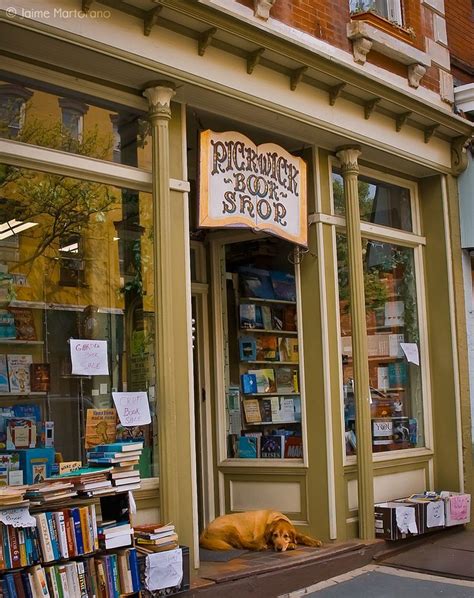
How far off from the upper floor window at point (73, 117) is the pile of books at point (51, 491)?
2635 millimetres

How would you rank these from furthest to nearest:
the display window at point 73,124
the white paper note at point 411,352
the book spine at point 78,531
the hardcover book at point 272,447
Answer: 1. the white paper note at point 411,352
2. the hardcover book at point 272,447
3. the display window at point 73,124
4. the book spine at point 78,531

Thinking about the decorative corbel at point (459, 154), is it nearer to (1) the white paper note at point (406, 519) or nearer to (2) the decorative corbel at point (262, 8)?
(2) the decorative corbel at point (262, 8)

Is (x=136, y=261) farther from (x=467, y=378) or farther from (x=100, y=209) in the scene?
(x=467, y=378)

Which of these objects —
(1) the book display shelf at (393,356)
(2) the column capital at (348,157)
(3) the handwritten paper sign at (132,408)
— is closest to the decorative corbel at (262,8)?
(2) the column capital at (348,157)

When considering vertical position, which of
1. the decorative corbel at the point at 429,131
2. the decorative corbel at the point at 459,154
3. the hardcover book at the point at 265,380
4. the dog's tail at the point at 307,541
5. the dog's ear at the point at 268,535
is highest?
the decorative corbel at the point at 429,131

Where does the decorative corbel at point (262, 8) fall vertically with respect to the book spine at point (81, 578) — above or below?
above

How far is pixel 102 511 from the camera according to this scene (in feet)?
17.8

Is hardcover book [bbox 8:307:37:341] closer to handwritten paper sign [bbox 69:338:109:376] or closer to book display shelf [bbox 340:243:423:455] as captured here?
handwritten paper sign [bbox 69:338:109:376]

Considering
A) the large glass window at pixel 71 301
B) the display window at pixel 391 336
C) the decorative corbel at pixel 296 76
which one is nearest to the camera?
the large glass window at pixel 71 301

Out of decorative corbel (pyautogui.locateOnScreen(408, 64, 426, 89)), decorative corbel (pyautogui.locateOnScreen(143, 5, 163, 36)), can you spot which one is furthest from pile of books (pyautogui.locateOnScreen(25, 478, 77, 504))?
decorative corbel (pyautogui.locateOnScreen(408, 64, 426, 89))

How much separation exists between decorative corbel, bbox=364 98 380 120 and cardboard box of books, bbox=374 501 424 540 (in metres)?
3.94

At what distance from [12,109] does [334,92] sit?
3230 mm

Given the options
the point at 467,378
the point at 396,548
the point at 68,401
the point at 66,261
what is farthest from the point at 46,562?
the point at 467,378

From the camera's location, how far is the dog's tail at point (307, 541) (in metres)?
7.27
